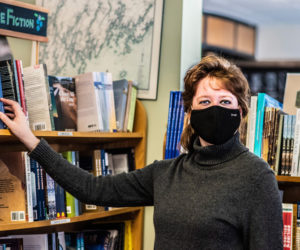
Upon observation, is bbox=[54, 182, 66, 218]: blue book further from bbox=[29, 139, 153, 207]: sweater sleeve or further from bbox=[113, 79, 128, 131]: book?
bbox=[113, 79, 128, 131]: book

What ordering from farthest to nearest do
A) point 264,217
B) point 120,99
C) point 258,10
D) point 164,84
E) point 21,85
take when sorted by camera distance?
point 258,10
point 164,84
point 120,99
point 21,85
point 264,217

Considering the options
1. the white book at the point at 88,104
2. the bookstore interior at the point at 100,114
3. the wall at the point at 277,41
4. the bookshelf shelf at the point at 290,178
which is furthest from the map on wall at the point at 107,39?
the wall at the point at 277,41

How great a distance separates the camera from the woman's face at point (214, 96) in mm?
1396

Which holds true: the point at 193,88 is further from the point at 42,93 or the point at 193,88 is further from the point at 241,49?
the point at 241,49

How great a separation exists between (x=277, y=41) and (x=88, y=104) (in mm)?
5746

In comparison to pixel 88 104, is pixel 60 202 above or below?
below

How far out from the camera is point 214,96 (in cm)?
140

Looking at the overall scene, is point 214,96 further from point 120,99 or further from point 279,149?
point 120,99

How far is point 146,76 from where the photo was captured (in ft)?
7.54

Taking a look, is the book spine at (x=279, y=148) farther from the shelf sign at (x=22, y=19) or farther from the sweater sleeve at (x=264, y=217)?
the shelf sign at (x=22, y=19)

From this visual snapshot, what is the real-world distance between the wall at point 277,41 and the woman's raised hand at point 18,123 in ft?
19.3

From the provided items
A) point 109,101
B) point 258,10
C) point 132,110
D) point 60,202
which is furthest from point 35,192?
point 258,10

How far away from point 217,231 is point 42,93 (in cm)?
90

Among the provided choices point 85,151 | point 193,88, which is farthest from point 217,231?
point 85,151
